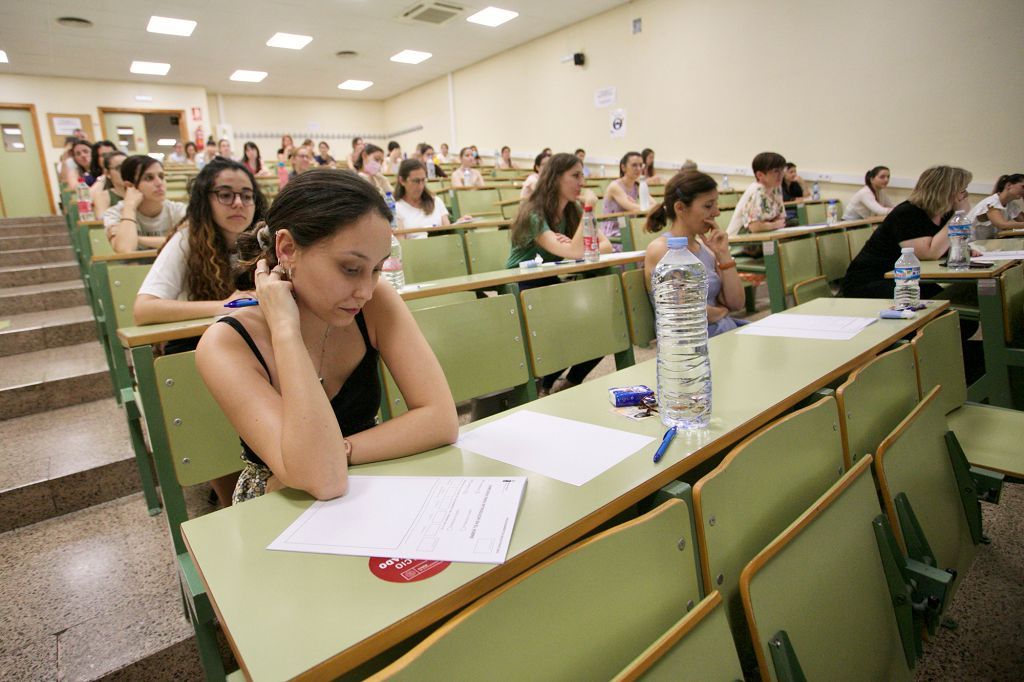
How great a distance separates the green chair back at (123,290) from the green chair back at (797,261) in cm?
294

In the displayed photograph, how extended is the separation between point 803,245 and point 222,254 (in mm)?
2813

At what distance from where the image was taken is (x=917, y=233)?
292cm

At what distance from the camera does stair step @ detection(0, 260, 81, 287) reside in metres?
4.19

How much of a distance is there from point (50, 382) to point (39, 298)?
1.63 meters

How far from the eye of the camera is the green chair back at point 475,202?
545 cm

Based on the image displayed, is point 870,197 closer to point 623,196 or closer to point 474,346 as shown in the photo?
point 623,196

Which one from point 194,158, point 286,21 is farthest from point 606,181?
point 194,158

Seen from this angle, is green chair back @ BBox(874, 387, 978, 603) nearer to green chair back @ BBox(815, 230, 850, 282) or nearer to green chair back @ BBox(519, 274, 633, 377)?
green chair back @ BBox(519, 274, 633, 377)

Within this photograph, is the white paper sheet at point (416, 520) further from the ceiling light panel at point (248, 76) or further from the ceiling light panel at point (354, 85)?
the ceiling light panel at point (354, 85)

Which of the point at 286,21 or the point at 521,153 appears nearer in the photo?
the point at 286,21

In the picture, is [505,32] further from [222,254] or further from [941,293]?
[222,254]

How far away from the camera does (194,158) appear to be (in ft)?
29.9

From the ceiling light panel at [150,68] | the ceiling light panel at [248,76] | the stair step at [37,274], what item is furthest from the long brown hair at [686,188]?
the ceiling light panel at [248,76]

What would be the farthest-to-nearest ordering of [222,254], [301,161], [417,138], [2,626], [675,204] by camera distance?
[417,138], [301,161], [675,204], [222,254], [2,626]
